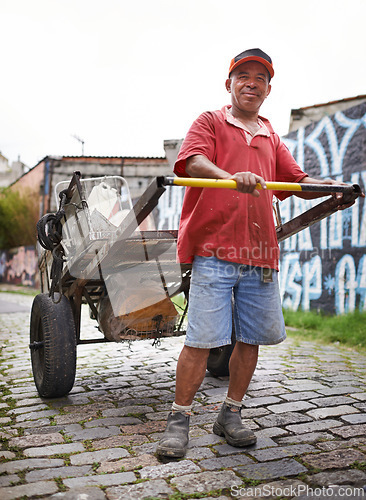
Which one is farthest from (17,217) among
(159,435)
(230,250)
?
(230,250)

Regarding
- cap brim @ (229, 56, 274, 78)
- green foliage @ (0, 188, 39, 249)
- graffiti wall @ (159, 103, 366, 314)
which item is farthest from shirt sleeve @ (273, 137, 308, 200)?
green foliage @ (0, 188, 39, 249)

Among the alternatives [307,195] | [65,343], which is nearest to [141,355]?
[65,343]

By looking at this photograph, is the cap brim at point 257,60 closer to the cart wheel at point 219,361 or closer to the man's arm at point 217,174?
the man's arm at point 217,174

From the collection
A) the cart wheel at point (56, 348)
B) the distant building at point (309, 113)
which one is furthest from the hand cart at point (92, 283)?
the distant building at point (309, 113)

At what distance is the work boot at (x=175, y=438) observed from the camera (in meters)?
2.53

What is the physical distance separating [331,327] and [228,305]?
199 inches

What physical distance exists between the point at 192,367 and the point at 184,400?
0.20 m

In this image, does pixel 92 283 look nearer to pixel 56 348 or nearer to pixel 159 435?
pixel 56 348

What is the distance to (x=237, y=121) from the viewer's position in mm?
2811

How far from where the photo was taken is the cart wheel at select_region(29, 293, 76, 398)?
3.49m

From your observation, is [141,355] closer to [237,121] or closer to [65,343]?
[65,343]

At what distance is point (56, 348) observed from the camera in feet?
11.5

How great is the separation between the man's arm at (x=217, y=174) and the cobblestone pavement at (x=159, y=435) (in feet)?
4.62

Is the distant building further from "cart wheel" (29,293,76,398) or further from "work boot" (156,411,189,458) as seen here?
"work boot" (156,411,189,458)
